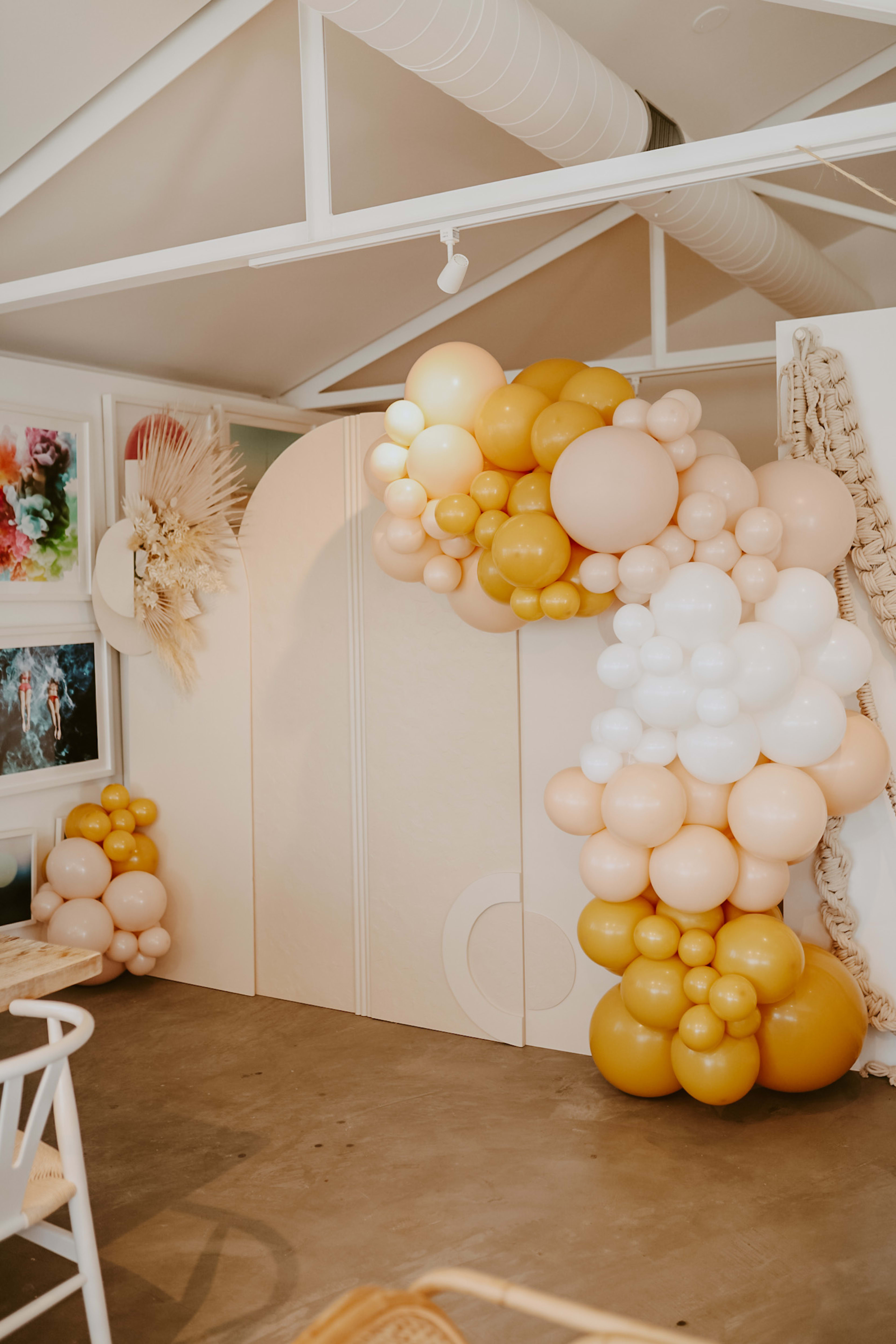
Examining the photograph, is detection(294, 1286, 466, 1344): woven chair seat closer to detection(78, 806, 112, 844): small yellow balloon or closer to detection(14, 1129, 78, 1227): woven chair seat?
detection(14, 1129, 78, 1227): woven chair seat

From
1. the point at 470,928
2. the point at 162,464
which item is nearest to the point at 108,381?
the point at 162,464

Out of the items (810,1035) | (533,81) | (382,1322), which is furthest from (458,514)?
(382,1322)

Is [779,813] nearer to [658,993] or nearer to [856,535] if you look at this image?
[658,993]

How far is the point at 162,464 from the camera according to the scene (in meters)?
3.92

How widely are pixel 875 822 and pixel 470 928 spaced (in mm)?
1317

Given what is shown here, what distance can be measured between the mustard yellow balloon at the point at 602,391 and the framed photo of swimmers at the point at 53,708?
Answer: 2.41 m

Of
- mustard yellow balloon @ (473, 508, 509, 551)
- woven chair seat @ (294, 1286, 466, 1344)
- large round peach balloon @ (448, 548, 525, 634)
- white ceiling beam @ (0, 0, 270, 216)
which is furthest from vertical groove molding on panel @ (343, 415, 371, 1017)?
woven chair seat @ (294, 1286, 466, 1344)

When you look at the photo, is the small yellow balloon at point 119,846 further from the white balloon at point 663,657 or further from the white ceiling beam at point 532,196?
the white balloon at point 663,657

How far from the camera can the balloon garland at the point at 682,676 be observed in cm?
253

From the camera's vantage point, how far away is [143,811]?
4086mm

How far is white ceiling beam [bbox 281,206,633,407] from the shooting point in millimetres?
4543

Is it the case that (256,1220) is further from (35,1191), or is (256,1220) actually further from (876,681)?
(876,681)

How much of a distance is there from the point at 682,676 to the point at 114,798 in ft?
8.18

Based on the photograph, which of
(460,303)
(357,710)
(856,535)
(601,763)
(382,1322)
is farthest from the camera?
(460,303)
